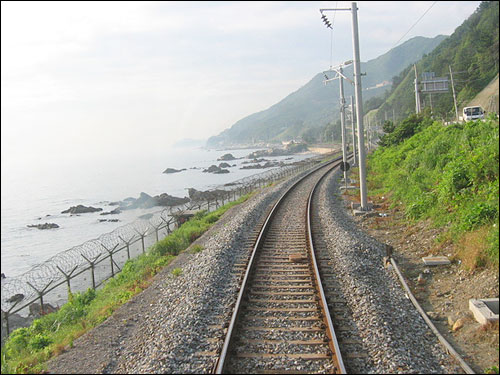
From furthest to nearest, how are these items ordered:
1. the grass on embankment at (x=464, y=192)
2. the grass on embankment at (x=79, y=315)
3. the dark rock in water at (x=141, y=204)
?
1. the dark rock in water at (x=141, y=204)
2. the grass on embankment at (x=464, y=192)
3. the grass on embankment at (x=79, y=315)

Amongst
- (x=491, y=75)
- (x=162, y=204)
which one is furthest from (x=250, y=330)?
(x=491, y=75)

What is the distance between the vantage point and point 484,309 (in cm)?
711

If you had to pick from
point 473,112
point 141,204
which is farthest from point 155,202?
point 473,112

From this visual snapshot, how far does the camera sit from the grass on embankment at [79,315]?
25.8ft

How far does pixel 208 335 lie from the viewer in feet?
23.2

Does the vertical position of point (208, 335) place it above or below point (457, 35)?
below

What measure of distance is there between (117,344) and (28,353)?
3399 millimetres

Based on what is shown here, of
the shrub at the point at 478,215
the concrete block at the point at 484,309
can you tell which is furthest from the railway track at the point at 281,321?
the shrub at the point at 478,215

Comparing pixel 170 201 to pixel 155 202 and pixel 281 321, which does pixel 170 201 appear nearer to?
pixel 155 202

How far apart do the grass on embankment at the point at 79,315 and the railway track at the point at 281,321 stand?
2.94m

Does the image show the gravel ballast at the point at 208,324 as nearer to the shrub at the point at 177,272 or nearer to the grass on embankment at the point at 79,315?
the shrub at the point at 177,272

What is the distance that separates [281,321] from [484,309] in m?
3.49

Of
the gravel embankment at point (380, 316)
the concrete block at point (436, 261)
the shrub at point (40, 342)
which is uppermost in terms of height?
the concrete block at point (436, 261)

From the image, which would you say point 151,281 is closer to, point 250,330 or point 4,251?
point 250,330
